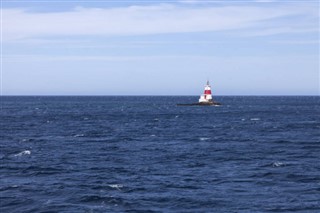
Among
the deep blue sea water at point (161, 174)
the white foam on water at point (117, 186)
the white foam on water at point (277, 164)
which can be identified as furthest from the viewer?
the white foam on water at point (277, 164)

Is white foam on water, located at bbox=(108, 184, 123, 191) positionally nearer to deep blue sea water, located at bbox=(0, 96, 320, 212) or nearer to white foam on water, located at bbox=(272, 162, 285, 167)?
deep blue sea water, located at bbox=(0, 96, 320, 212)

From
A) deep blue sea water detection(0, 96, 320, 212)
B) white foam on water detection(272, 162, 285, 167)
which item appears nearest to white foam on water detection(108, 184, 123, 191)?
deep blue sea water detection(0, 96, 320, 212)

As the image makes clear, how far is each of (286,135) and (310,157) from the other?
25.0 m

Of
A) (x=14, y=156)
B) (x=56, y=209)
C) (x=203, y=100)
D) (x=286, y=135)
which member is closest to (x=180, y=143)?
(x=286, y=135)

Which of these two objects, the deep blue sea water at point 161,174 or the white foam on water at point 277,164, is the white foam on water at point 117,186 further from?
the white foam on water at point 277,164

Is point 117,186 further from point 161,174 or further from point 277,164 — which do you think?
point 277,164

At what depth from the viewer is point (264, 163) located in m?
51.0

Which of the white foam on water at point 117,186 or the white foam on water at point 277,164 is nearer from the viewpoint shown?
the white foam on water at point 117,186

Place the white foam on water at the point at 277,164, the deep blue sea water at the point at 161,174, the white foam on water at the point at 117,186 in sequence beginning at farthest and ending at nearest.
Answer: the white foam on water at the point at 277,164, the white foam on water at the point at 117,186, the deep blue sea water at the point at 161,174

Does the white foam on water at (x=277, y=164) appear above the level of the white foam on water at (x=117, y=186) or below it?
above

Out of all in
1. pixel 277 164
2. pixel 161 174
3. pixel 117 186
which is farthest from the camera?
pixel 277 164

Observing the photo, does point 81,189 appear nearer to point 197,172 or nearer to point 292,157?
point 197,172

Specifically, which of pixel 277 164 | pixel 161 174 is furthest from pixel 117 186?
pixel 277 164

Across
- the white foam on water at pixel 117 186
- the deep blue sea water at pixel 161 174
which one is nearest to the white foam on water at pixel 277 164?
the deep blue sea water at pixel 161 174
